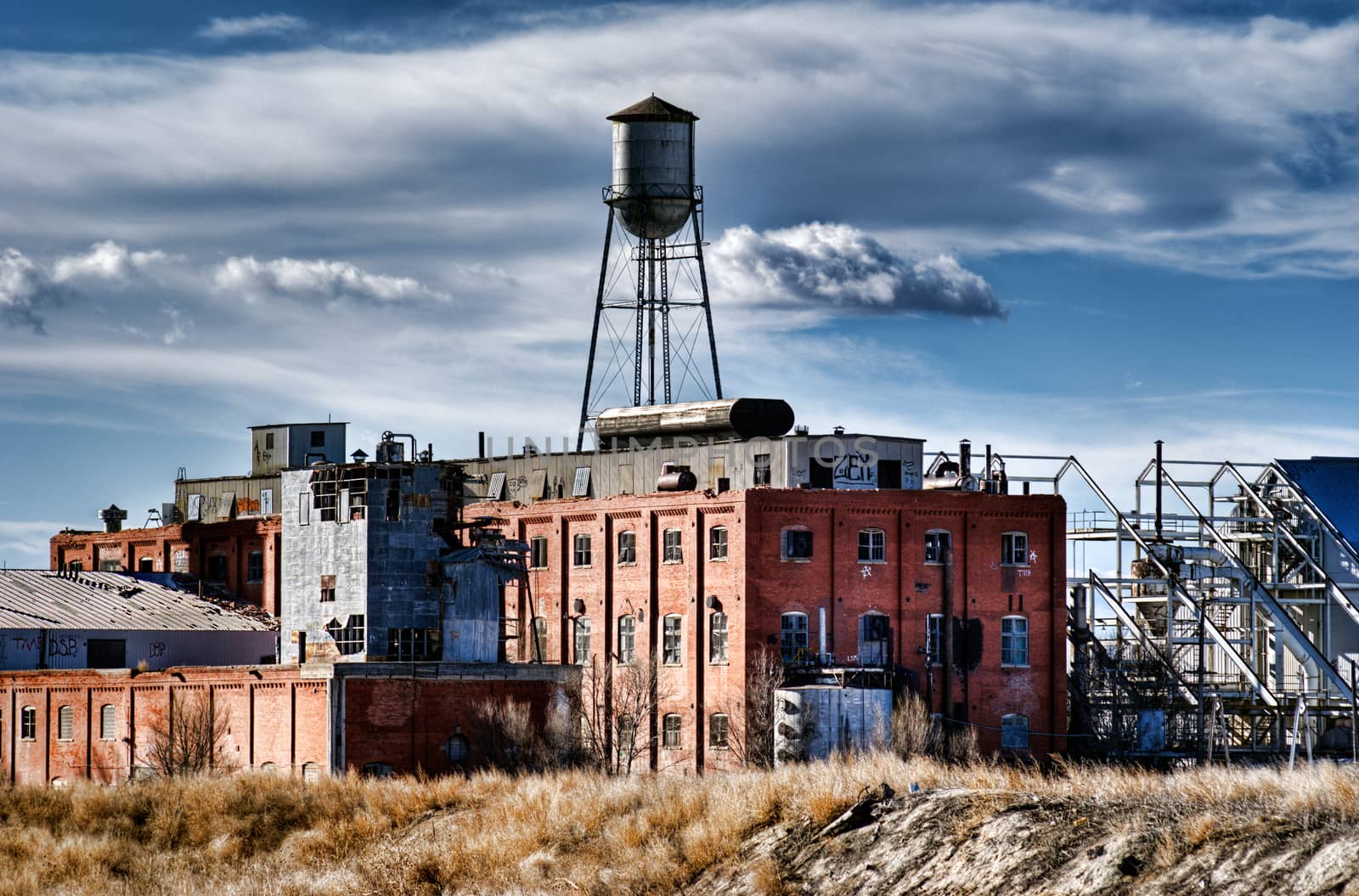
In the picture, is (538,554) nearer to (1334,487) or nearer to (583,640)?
(583,640)

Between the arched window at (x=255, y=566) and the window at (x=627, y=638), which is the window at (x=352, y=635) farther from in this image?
the arched window at (x=255, y=566)

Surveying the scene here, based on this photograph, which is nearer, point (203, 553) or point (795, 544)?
point (795, 544)

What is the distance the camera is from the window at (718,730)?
59.3 meters

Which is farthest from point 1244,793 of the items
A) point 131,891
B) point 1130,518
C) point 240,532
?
point 240,532

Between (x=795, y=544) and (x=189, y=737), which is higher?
(x=795, y=544)

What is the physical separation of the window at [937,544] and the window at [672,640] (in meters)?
7.57

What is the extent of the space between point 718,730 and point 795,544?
5761mm

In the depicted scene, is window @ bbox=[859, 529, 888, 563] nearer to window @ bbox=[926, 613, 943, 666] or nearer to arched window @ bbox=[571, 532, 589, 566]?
window @ bbox=[926, 613, 943, 666]

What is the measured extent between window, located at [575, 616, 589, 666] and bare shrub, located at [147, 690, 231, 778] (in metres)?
12.3

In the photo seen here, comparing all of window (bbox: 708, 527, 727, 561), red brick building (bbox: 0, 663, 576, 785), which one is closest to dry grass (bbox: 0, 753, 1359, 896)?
red brick building (bbox: 0, 663, 576, 785)

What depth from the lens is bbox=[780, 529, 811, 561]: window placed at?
197 feet

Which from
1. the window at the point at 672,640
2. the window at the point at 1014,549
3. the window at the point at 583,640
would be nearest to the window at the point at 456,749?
the window at the point at 672,640

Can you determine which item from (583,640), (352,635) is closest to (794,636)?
(583,640)

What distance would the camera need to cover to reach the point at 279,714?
5500 centimetres
